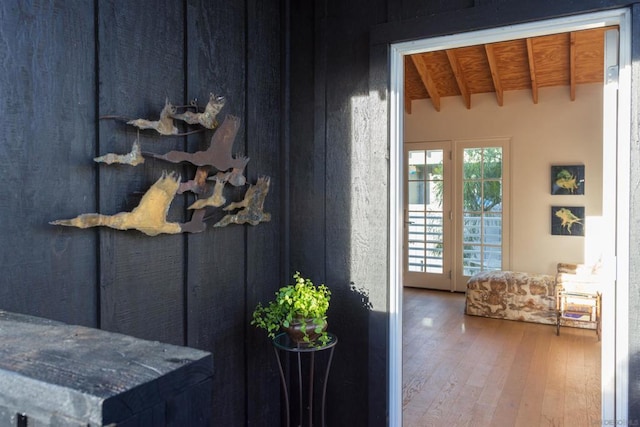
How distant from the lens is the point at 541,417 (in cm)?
291

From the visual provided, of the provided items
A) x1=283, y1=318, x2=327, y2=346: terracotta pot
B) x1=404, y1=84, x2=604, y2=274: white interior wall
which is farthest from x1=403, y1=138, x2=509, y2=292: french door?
x1=283, y1=318, x2=327, y2=346: terracotta pot

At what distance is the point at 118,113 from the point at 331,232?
47.9 inches

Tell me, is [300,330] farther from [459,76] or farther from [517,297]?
[459,76]

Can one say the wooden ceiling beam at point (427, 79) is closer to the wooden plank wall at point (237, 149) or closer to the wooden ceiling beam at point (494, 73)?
the wooden ceiling beam at point (494, 73)

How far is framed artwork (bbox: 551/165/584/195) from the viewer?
598 centimetres

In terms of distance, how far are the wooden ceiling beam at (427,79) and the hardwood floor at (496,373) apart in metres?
2.97

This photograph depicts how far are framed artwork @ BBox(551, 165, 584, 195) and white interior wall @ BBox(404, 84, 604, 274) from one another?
62 mm

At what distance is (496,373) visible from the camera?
366cm

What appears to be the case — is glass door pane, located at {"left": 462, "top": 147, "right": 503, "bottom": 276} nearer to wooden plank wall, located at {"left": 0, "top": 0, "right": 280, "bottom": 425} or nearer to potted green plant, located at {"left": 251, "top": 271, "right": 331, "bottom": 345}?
wooden plank wall, located at {"left": 0, "top": 0, "right": 280, "bottom": 425}

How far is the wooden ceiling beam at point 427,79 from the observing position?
18.8ft

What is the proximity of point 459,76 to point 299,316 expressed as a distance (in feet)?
15.9

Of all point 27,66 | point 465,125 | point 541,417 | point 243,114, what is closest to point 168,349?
point 27,66

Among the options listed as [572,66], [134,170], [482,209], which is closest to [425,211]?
[482,209]

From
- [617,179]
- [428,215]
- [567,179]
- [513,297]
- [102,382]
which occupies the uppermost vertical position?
[567,179]
